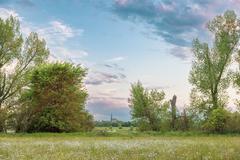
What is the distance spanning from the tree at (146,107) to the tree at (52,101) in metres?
9.50

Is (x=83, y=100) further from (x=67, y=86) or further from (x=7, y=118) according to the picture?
(x=7, y=118)

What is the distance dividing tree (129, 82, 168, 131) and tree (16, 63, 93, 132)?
9.50 metres

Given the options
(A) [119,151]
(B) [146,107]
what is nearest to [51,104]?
(B) [146,107]

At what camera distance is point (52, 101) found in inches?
2144

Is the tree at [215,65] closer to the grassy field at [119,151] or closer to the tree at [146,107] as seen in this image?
the tree at [146,107]

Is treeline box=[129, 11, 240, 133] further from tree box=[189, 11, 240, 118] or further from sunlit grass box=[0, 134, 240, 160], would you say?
sunlit grass box=[0, 134, 240, 160]

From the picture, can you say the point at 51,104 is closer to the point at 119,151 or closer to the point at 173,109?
the point at 173,109

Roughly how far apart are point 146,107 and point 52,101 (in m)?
14.3

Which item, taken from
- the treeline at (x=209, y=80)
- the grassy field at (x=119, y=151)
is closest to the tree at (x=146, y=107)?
the treeline at (x=209, y=80)

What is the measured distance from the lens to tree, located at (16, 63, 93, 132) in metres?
53.8

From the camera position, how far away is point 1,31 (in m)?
69.0

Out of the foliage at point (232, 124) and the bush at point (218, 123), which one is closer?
the bush at point (218, 123)

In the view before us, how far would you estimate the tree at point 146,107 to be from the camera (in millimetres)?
60422

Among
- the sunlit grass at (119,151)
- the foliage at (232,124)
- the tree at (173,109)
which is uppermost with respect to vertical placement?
the tree at (173,109)
